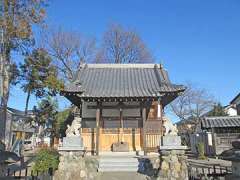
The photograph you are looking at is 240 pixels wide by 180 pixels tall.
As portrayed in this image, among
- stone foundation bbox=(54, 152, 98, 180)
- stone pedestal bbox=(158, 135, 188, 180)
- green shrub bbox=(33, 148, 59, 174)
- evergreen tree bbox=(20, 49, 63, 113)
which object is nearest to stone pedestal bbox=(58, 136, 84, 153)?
stone foundation bbox=(54, 152, 98, 180)

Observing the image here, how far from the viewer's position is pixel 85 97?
1586cm

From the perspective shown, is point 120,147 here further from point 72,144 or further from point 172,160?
point 172,160

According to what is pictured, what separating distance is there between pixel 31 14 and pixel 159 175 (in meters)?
12.1

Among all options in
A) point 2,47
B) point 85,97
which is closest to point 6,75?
point 2,47

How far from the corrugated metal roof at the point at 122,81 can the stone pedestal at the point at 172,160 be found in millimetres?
4427

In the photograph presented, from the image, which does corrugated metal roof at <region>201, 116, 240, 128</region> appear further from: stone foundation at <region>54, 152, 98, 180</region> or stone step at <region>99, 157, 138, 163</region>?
stone foundation at <region>54, 152, 98, 180</region>

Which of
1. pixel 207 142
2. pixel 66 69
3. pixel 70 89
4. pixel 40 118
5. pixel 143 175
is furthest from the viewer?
pixel 40 118

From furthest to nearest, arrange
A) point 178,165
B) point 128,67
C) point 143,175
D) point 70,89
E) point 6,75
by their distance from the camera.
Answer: point 128,67 → point 6,75 → point 70,89 → point 143,175 → point 178,165

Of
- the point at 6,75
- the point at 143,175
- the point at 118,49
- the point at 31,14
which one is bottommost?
the point at 143,175

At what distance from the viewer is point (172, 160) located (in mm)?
11695

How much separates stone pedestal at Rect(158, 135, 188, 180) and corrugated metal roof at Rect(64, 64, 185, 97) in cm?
443

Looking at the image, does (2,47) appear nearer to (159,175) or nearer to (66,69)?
(159,175)

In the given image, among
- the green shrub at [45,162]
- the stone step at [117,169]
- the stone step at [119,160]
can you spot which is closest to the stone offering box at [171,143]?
the stone step at [117,169]

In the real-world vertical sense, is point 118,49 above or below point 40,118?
above
